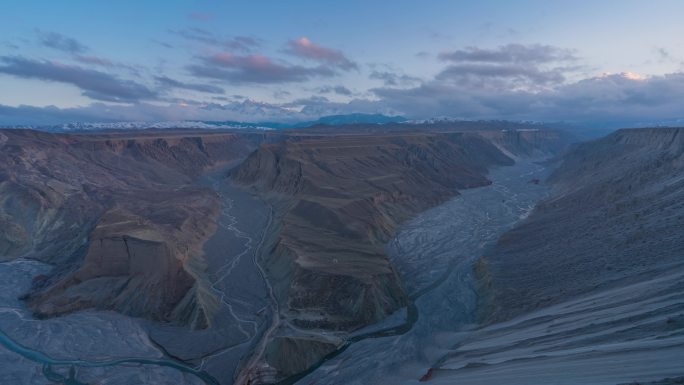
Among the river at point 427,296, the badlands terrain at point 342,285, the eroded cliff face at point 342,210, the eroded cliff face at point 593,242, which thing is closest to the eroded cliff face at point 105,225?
the badlands terrain at point 342,285

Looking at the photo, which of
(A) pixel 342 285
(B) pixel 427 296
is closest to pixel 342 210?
(B) pixel 427 296

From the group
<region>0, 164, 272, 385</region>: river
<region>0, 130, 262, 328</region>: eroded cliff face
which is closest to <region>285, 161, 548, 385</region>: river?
<region>0, 164, 272, 385</region>: river

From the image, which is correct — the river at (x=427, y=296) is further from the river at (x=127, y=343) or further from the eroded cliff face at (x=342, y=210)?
the river at (x=127, y=343)

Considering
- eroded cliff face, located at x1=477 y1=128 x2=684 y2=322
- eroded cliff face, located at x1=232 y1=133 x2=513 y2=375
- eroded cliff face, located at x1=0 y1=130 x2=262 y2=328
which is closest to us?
eroded cliff face, located at x1=477 y1=128 x2=684 y2=322

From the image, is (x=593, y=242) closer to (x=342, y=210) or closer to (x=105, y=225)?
(x=342, y=210)

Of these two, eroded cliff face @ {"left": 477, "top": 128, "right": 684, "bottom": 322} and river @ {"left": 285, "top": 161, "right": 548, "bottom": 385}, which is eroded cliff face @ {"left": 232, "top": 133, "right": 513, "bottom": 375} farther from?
eroded cliff face @ {"left": 477, "top": 128, "right": 684, "bottom": 322}
